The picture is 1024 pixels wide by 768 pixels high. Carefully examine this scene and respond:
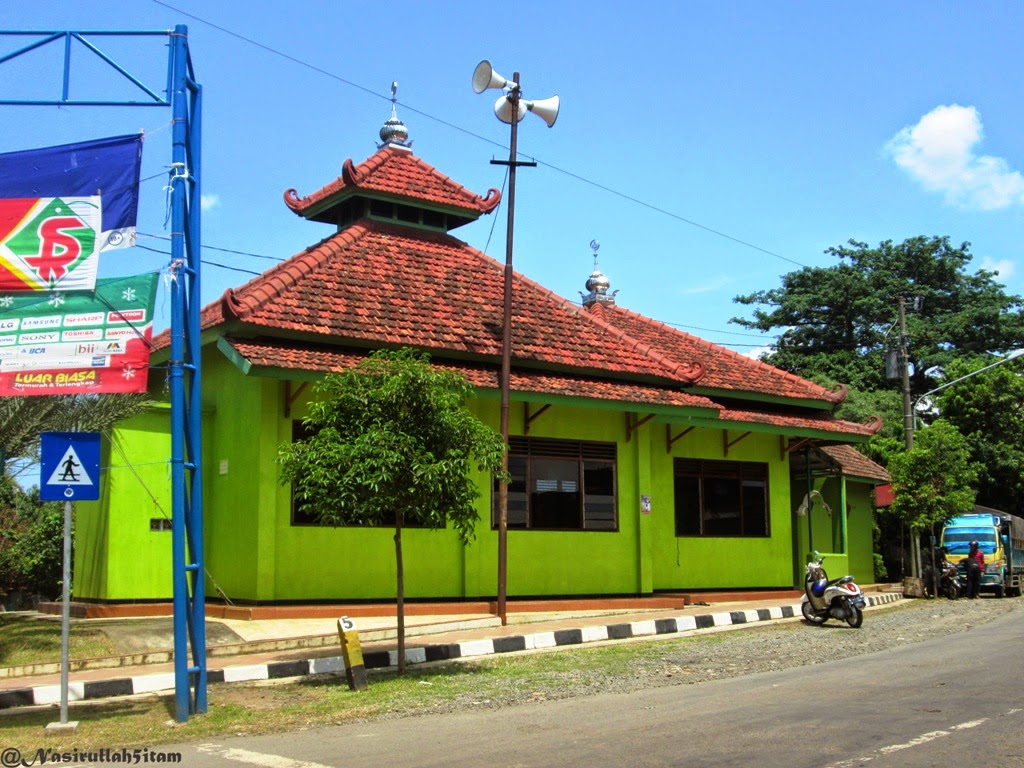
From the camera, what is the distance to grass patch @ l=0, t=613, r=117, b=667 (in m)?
12.3

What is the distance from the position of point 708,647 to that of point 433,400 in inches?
214

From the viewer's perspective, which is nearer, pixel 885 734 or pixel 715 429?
pixel 885 734

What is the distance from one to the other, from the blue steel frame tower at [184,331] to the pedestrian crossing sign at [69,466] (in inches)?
27.3

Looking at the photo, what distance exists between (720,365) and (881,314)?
24702 mm

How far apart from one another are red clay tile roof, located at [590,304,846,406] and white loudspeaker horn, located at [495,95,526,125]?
7.35 metres

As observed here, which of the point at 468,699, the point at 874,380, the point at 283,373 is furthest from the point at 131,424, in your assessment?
the point at 874,380

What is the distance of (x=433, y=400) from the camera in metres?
11.5

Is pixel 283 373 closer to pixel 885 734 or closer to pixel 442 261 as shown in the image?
pixel 442 261

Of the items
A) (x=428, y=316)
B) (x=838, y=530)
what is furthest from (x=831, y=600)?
(x=838, y=530)

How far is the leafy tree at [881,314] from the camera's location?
1768 inches

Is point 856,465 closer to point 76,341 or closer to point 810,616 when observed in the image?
point 810,616

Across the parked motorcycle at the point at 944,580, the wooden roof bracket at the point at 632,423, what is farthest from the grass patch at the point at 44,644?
the parked motorcycle at the point at 944,580

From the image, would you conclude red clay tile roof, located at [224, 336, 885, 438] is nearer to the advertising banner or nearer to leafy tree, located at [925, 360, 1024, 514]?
the advertising banner

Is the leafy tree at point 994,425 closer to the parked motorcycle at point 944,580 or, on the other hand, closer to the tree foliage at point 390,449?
the parked motorcycle at point 944,580
